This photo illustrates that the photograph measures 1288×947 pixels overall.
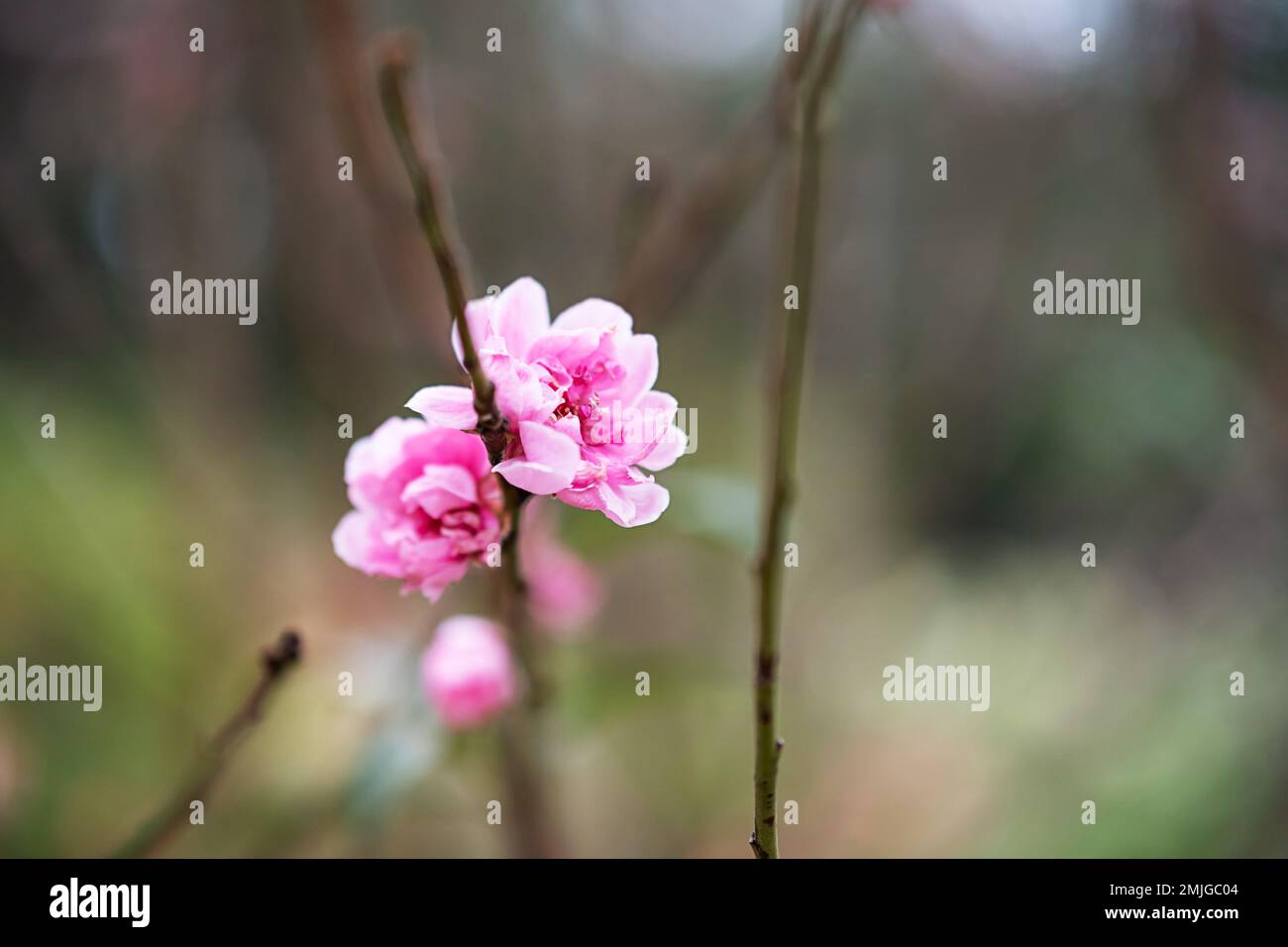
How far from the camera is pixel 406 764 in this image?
3.08ft

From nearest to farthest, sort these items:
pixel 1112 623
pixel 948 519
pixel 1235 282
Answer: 1. pixel 1235 282
2. pixel 1112 623
3. pixel 948 519

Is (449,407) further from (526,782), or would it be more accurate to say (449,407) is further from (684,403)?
(684,403)

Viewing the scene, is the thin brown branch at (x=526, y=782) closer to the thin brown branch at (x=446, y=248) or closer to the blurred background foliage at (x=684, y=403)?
the blurred background foliage at (x=684, y=403)

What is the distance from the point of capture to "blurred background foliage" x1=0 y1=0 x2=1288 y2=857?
1.33 m

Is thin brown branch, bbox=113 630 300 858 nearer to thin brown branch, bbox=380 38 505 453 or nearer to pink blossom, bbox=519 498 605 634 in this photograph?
thin brown branch, bbox=380 38 505 453

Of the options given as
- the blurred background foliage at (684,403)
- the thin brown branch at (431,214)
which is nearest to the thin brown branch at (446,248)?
the thin brown branch at (431,214)

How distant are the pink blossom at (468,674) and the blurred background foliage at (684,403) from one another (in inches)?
2.6

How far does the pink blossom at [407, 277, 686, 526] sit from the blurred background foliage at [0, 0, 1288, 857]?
1.58ft

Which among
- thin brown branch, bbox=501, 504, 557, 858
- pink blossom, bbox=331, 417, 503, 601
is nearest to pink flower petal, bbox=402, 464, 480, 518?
pink blossom, bbox=331, 417, 503, 601

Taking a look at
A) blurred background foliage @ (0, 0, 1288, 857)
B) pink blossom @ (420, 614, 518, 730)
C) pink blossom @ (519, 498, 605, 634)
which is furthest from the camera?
blurred background foliage @ (0, 0, 1288, 857)

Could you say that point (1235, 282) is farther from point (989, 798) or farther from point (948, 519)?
point (948, 519)

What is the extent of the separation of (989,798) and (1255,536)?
1.09m

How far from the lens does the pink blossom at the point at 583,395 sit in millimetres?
425
